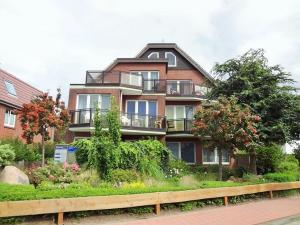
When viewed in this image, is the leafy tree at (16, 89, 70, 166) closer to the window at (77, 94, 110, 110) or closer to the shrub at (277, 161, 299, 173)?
the window at (77, 94, 110, 110)

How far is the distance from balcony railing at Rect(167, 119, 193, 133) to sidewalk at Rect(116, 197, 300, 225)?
40.0ft

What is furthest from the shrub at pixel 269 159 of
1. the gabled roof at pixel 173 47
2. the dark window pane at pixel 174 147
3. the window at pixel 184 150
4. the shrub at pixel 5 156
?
the shrub at pixel 5 156

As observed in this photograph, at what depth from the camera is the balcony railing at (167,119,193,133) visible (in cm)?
2764

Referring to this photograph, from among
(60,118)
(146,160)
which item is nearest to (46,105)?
(60,118)

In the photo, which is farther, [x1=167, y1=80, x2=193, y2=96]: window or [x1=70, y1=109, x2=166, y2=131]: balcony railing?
[x1=167, y1=80, x2=193, y2=96]: window

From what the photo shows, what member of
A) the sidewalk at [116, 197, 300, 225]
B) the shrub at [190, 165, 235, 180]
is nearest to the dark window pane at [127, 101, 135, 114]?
the shrub at [190, 165, 235, 180]

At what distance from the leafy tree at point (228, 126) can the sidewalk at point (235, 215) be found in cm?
431

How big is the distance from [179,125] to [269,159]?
7.04 m

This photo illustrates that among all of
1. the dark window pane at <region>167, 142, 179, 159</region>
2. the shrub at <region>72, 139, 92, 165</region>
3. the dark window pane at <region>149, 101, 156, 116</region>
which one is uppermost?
the dark window pane at <region>149, 101, 156, 116</region>

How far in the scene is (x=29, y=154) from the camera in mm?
19703

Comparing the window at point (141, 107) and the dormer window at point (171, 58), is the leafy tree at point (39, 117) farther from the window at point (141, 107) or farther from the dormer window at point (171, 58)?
the dormer window at point (171, 58)

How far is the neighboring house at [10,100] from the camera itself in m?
28.5

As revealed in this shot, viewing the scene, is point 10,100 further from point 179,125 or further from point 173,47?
point 173,47

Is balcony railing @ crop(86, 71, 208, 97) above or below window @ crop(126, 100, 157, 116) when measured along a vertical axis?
above
